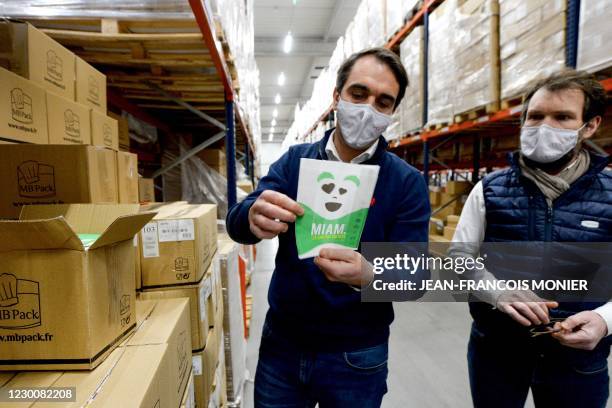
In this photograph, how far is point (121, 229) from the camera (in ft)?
3.10

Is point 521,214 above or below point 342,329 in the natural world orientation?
above

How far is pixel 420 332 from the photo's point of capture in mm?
3426

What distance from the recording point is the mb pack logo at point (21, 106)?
1.17m

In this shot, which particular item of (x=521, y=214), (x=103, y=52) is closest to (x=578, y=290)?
(x=521, y=214)

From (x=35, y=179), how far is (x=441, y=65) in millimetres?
3778

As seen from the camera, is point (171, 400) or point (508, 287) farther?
point (508, 287)

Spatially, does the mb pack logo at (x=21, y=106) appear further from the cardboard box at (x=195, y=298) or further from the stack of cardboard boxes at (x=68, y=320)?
the cardboard box at (x=195, y=298)

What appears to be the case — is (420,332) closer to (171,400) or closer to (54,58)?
(171,400)

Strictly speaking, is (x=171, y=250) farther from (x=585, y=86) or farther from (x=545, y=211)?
(x=585, y=86)

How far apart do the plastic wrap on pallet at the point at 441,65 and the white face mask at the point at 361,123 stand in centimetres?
289

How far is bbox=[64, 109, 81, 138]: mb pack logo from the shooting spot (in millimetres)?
1470

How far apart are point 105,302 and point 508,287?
1401 mm

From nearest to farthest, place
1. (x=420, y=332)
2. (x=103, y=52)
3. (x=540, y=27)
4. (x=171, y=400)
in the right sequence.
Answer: (x=171, y=400) → (x=103, y=52) → (x=540, y=27) → (x=420, y=332)

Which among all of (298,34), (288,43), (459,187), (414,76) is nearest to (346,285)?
(414,76)
